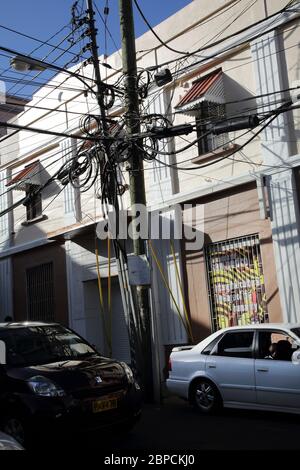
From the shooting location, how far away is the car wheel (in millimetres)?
6336

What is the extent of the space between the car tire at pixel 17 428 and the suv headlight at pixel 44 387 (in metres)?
0.38

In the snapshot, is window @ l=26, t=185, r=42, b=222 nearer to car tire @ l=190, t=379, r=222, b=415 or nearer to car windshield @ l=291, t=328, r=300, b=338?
car tire @ l=190, t=379, r=222, b=415

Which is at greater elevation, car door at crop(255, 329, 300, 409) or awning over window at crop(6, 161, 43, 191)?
awning over window at crop(6, 161, 43, 191)

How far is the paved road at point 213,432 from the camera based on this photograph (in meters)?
6.94

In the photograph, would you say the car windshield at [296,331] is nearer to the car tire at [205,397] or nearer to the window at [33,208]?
the car tire at [205,397]

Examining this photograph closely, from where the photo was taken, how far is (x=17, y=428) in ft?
21.2

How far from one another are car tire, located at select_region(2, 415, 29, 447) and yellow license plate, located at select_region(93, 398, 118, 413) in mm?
859

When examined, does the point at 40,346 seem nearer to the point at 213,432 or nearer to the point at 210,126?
the point at 213,432

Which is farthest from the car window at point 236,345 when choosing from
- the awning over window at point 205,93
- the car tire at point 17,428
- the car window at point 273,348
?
the awning over window at point 205,93

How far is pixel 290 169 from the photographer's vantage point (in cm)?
1076

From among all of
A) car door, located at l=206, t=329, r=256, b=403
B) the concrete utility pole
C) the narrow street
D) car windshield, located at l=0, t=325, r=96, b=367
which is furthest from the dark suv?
the concrete utility pole

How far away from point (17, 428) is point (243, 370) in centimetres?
367
